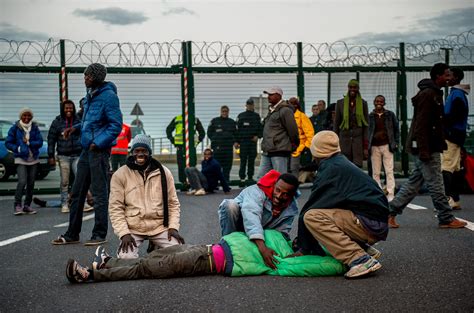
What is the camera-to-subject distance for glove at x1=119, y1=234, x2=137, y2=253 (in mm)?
7207

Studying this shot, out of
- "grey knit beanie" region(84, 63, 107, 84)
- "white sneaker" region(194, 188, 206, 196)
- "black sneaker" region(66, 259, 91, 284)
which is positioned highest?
"grey knit beanie" region(84, 63, 107, 84)

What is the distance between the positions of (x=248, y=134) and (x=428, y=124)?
337 inches

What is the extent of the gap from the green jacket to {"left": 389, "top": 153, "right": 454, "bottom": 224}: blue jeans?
3.32 meters

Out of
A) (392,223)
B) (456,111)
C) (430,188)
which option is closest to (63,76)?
(456,111)

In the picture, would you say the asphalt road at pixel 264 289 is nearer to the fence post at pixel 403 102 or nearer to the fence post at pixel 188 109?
the fence post at pixel 188 109

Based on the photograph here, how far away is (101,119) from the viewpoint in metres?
9.37

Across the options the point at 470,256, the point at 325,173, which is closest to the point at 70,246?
the point at 325,173

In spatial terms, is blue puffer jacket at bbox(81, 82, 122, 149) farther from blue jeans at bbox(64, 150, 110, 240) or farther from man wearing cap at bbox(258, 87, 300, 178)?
man wearing cap at bbox(258, 87, 300, 178)

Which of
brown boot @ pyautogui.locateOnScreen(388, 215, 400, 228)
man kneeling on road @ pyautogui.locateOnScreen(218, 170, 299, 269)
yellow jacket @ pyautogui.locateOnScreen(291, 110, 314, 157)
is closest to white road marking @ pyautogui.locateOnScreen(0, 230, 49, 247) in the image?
man kneeling on road @ pyautogui.locateOnScreen(218, 170, 299, 269)

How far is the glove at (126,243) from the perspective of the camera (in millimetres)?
7207

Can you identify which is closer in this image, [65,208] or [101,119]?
[101,119]

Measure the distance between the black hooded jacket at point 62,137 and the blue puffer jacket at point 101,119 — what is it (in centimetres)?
371

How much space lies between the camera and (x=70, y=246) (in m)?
9.09

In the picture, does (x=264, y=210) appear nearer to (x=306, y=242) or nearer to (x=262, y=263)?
(x=306, y=242)
